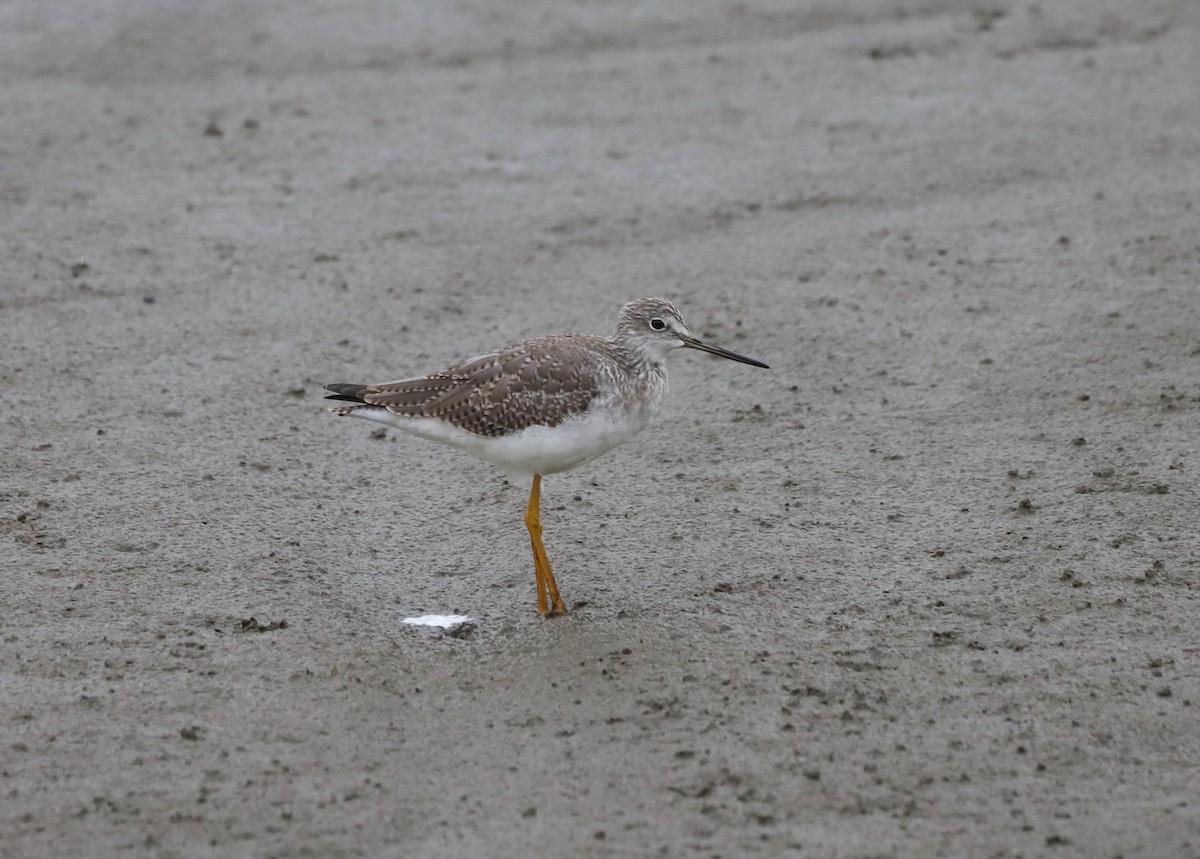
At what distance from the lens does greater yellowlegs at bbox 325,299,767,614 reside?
6.98 metres

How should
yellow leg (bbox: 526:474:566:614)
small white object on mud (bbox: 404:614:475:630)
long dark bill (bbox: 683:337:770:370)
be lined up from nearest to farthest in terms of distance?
small white object on mud (bbox: 404:614:475:630) < yellow leg (bbox: 526:474:566:614) < long dark bill (bbox: 683:337:770:370)

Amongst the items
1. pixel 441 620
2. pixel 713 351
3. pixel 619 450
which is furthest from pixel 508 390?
pixel 619 450

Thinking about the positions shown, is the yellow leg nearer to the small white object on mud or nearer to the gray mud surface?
the gray mud surface

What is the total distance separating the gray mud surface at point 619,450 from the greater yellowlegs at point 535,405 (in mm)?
617

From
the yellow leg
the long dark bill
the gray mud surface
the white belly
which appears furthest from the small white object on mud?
the long dark bill

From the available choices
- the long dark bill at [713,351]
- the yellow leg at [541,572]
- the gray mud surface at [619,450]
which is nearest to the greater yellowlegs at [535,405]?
the yellow leg at [541,572]

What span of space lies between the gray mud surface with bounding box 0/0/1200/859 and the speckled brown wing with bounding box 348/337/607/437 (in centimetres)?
78

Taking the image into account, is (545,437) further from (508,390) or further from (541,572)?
(541,572)

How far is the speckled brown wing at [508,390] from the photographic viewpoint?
7020 millimetres

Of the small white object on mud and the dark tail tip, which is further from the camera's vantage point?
the dark tail tip

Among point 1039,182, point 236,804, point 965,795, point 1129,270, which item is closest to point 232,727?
point 236,804

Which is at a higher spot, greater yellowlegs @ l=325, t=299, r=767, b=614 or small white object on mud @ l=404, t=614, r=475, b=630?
greater yellowlegs @ l=325, t=299, r=767, b=614

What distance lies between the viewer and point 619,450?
28.0 ft

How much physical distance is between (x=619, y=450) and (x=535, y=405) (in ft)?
5.30
